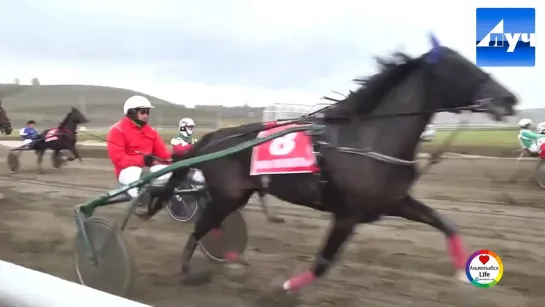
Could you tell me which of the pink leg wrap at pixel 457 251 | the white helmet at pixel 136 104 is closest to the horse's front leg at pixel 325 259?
the pink leg wrap at pixel 457 251

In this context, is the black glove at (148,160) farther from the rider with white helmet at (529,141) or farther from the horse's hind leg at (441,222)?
the rider with white helmet at (529,141)

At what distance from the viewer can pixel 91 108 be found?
133 feet

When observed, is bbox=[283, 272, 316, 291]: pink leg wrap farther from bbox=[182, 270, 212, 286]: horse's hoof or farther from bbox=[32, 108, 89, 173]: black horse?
bbox=[32, 108, 89, 173]: black horse

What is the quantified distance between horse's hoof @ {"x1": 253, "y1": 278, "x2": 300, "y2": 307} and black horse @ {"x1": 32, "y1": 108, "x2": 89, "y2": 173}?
11688 millimetres

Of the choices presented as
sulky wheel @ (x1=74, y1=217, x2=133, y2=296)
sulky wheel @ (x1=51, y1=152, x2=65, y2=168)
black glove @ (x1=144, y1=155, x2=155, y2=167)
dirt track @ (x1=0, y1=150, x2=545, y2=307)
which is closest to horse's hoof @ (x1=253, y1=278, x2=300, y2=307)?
dirt track @ (x1=0, y1=150, x2=545, y2=307)

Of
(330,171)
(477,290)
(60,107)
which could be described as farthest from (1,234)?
(60,107)

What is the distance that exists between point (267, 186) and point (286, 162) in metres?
0.34

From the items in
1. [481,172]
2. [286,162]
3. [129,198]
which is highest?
[286,162]

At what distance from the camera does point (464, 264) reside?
3951 millimetres

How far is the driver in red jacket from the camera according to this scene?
5.29 metres

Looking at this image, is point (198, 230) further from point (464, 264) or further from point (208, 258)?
point (464, 264)

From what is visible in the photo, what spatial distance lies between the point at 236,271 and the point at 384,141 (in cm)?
182

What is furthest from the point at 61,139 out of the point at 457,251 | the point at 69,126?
the point at 457,251

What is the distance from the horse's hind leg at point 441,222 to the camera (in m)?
3.98
